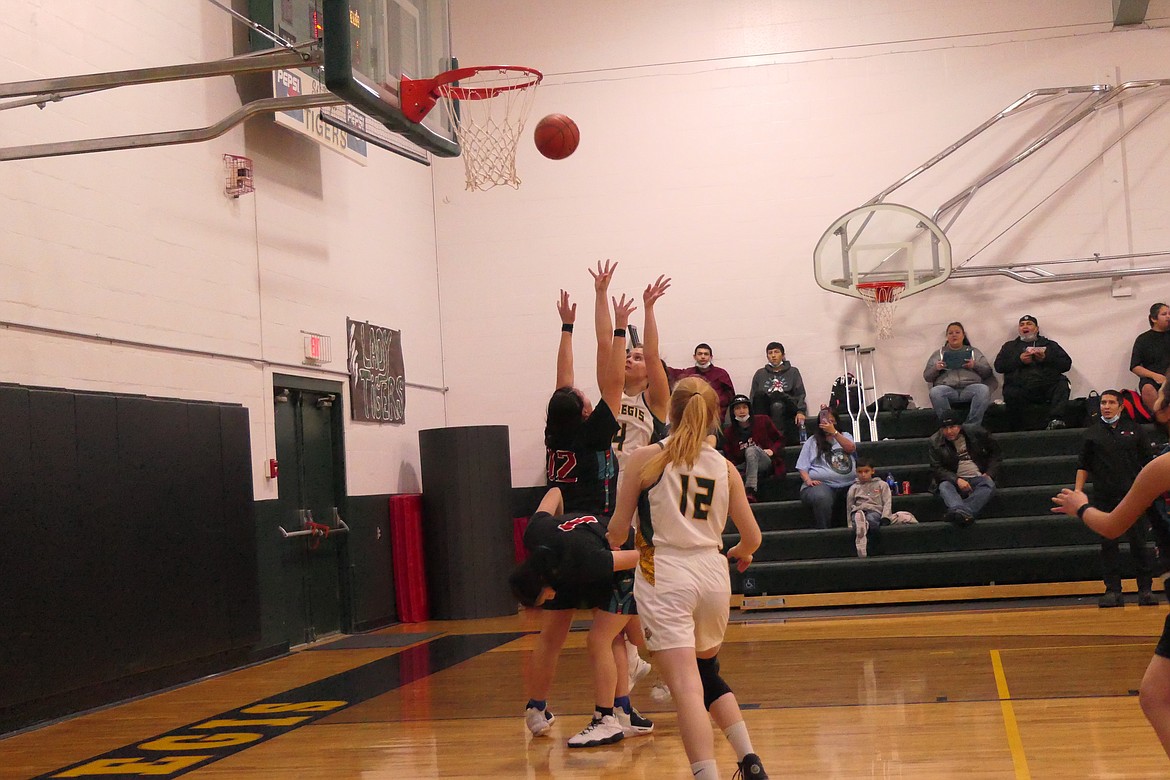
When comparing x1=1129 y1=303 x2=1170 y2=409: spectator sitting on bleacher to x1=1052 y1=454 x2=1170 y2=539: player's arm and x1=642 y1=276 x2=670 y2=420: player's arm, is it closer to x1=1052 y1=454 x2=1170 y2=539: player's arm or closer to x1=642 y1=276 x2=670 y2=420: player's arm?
x1=642 y1=276 x2=670 y2=420: player's arm

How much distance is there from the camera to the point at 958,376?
13008mm

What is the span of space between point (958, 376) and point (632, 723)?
8.40 meters

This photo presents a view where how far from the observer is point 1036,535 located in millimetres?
11125

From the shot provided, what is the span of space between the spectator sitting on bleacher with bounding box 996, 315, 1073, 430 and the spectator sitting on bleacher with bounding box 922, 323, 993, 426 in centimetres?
26

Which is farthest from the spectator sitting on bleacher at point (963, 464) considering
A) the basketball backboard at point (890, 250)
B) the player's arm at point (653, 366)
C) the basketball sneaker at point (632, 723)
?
the player's arm at point (653, 366)

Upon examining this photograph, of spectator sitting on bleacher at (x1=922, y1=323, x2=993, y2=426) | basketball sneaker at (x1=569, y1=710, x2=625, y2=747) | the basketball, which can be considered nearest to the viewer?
basketball sneaker at (x1=569, y1=710, x2=625, y2=747)

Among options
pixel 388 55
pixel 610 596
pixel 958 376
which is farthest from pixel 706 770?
pixel 958 376

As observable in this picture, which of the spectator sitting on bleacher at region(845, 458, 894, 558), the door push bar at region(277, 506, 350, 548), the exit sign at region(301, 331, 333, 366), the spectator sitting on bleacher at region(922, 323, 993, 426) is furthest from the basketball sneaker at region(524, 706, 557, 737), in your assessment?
the spectator sitting on bleacher at region(922, 323, 993, 426)

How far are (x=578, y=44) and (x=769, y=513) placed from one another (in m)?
6.41

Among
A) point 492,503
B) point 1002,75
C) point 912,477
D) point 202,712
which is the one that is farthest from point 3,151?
point 1002,75

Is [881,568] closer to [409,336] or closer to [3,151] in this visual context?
[409,336]

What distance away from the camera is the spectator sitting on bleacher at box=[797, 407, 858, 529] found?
11820mm

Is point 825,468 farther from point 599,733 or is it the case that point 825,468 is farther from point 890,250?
point 599,733

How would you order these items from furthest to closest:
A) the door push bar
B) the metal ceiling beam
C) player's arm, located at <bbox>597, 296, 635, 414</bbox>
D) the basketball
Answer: the metal ceiling beam < the door push bar < the basketball < player's arm, located at <bbox>597, 296, 635, 414</bbox>
